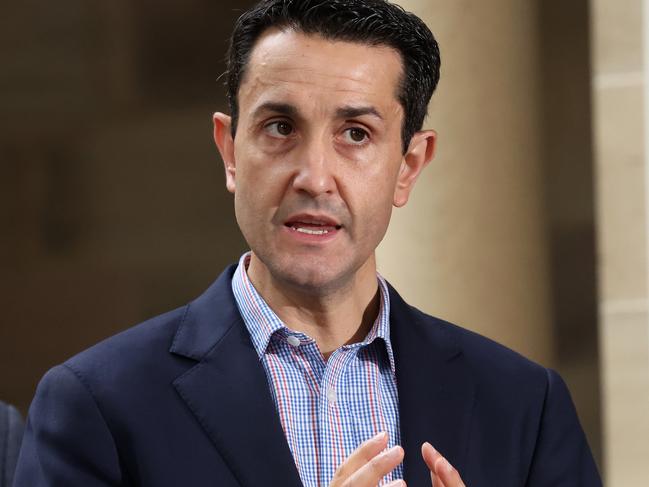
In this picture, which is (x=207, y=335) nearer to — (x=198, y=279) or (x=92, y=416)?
(x=92, y=416)

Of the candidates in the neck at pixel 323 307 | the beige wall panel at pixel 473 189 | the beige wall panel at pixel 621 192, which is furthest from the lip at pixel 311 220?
the beige wall panel at pixel 621 192

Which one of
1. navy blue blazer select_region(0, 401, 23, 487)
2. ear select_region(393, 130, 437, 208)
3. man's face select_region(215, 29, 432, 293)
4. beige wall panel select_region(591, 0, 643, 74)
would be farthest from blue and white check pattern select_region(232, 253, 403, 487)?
beige wall panel select_region(591, 0, 643, 74)

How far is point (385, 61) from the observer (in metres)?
2.53

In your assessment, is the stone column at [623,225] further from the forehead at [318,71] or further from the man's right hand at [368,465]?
the man's right hand at [368,465]

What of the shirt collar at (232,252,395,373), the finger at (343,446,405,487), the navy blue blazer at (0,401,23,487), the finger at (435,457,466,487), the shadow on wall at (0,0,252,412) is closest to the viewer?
the finger at (343,446,405,487)

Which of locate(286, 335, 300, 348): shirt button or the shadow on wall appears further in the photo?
the shadow on wall

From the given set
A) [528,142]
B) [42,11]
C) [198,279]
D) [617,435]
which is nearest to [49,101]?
[42,11]

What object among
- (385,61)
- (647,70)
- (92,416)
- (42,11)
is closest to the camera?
(92,416)

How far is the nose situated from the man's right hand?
1.48 feet

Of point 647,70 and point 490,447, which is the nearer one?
point 490,447

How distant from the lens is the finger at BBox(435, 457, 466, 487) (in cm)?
230

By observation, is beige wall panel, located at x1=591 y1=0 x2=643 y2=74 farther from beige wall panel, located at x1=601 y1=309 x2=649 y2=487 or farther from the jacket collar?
the jacket collar

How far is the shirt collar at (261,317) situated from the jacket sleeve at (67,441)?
33 centimetres

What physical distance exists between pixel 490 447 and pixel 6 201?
9.83 feet
